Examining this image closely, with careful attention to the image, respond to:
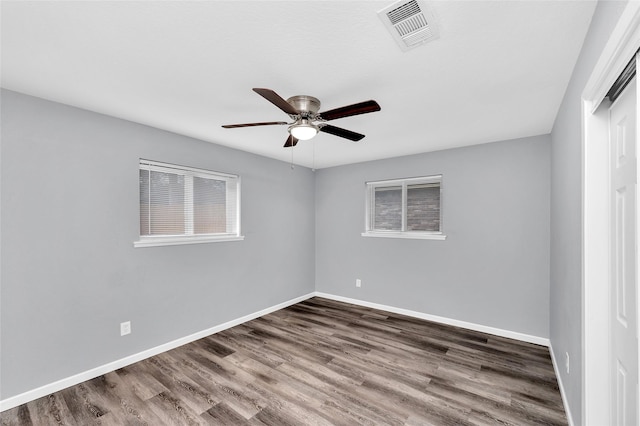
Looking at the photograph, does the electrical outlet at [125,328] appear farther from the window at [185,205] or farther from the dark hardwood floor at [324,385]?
the window at [185,205]

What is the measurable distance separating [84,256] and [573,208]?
12.4 feet

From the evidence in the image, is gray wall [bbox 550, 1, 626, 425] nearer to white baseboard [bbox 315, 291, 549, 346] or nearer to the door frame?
the door frame

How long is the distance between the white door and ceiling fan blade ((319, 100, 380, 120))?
1156 mm

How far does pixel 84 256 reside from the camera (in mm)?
2459

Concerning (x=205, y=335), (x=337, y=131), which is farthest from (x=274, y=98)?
(x=205, y=335)

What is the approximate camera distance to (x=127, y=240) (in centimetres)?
272

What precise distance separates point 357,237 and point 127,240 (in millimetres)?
3161

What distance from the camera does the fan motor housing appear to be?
84.4 inches

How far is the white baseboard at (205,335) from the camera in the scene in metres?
2.18

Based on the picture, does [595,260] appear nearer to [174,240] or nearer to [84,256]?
[174,240]

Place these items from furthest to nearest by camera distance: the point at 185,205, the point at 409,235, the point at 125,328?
the point at 409,235 < the point at 185,205 < the point at 125,328

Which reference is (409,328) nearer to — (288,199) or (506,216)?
(506,216)

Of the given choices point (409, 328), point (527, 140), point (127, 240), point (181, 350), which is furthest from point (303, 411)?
point (527, 140)

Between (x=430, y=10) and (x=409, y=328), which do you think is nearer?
(x=430, y=10)
